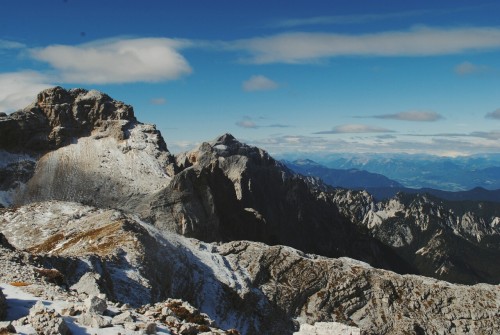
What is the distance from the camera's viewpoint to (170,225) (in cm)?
10794

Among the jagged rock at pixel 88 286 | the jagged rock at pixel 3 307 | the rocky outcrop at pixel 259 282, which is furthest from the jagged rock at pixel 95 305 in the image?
the rocky outcrop at pixel 259 282

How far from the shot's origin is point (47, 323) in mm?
22453

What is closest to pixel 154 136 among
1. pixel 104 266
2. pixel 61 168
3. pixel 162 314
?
pixel 61 168

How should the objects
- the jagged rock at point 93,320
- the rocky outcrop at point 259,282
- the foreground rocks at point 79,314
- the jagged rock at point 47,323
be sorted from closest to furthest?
the jagged rock at point 47,323
the foreground rocks at point 79,314
the jagged rock at point 93,320
the rocky outcrop at point 259,282

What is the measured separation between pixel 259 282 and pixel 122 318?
47.4 meters

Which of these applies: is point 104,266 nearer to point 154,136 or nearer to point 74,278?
point 74,278

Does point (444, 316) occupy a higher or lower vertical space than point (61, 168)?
lower

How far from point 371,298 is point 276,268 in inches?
536

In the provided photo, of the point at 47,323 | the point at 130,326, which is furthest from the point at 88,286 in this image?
the point at 47,323

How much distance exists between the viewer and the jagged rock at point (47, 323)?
22.2 metres

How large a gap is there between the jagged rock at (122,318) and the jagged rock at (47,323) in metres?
2.91

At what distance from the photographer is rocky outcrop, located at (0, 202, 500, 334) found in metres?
Answer: 56.6

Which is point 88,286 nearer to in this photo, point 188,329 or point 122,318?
A: point 188,329

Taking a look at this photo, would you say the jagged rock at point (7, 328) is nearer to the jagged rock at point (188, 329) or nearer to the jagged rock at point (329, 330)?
the jagged rock at point (188, 329)
